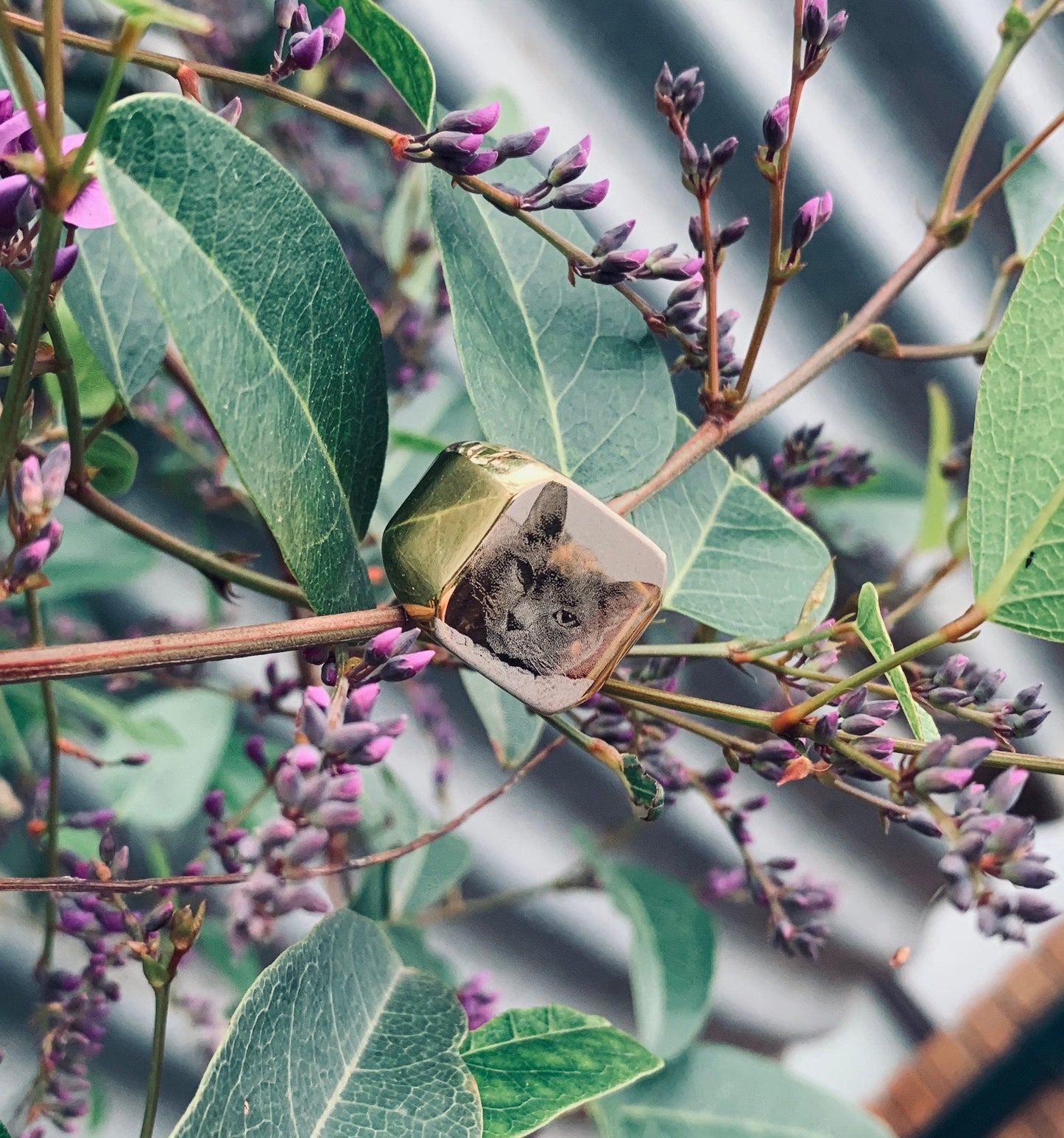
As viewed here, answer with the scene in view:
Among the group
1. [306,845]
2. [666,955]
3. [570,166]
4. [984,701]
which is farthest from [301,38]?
[666,955]

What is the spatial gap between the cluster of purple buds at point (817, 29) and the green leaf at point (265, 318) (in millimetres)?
232

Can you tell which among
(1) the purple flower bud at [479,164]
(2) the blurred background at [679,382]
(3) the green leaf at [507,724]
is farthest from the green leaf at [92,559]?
(1) the purple flower bud at [479,164]

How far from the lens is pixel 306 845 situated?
0.33 meters

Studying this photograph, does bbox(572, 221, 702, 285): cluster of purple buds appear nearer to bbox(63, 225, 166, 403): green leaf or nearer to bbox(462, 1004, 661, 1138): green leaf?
bbox(63, 225, 166, 403): green leaf

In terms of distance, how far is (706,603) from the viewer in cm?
51

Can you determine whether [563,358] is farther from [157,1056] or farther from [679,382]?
[679,382]

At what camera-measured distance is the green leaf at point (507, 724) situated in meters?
0.65

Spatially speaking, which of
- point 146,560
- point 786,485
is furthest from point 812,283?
point 146,560

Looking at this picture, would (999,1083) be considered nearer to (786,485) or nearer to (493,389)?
(786,485)

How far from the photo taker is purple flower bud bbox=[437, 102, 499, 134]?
37cm

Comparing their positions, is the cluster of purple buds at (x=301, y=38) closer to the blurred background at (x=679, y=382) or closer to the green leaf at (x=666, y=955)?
the blurred background at (x=679, y=382)

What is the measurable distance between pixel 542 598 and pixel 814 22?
0.29 m

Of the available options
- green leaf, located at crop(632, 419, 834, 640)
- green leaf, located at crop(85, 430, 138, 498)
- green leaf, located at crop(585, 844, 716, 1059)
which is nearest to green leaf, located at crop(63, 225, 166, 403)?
green leaf, located at crop(85, 430, 138, 498)

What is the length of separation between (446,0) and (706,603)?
2.22 feet
